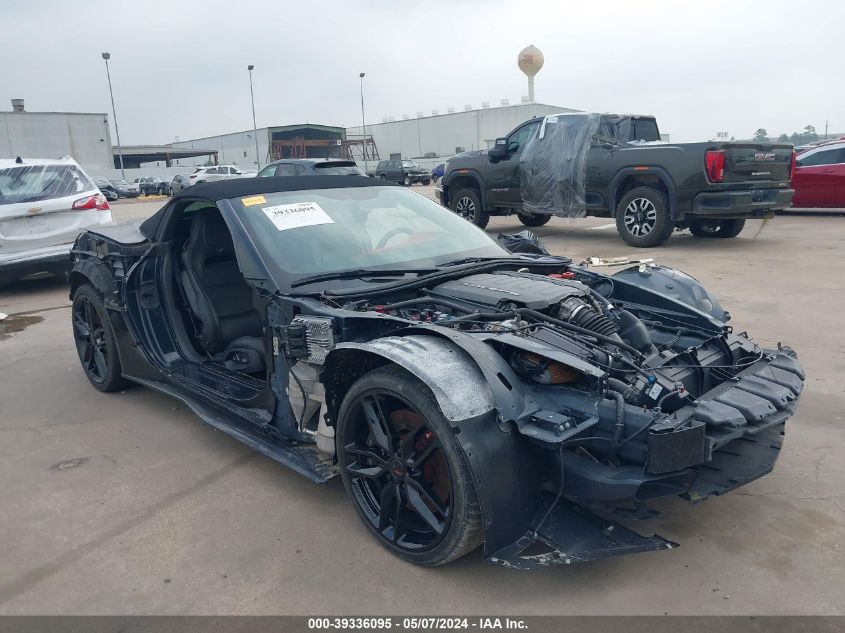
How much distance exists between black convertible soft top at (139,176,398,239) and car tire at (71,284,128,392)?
0.80 metres

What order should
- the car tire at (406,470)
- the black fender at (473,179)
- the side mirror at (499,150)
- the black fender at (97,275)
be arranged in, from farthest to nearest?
the black fender at (473,179), the side mirror at (499,150), the black fender at (97,275), the car tire at (406,470)

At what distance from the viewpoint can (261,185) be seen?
3.87 metres

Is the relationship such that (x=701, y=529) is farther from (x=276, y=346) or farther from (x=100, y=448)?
(x=100, y=448)

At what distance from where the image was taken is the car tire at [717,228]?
10609mm

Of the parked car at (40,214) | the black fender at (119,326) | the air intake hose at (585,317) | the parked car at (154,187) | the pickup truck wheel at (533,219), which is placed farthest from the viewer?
the parked car at (154,187)

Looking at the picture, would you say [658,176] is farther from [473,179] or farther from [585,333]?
[585,333]

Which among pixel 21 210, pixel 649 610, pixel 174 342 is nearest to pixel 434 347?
pixel 649 610

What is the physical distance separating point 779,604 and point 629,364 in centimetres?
99

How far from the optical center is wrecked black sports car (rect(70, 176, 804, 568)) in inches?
92.5

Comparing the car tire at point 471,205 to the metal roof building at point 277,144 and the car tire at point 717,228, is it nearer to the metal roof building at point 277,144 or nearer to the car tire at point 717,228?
the car tire at point 717,228

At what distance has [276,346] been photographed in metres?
3.25

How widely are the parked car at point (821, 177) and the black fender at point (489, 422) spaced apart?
12.9 m

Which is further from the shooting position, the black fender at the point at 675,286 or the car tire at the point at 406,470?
the black fender at the point at 675,286
